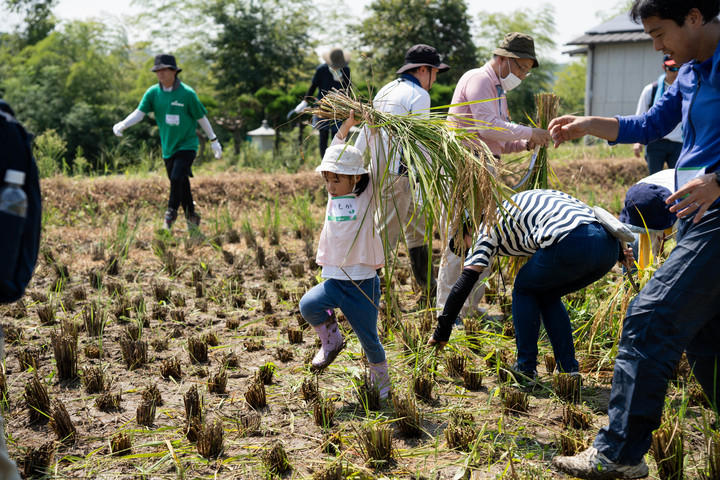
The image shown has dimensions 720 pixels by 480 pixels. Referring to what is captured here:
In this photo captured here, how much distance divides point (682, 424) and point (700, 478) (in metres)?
0.34

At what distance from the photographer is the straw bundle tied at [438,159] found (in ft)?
8.94

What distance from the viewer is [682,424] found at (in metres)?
2.58

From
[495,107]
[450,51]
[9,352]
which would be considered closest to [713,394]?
[495,107]

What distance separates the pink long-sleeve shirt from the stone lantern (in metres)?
9.06

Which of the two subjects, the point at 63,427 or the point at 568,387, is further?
the point at 568,387

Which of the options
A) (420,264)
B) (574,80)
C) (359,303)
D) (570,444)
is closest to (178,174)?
(420,264)

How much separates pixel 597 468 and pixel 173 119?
5.50m

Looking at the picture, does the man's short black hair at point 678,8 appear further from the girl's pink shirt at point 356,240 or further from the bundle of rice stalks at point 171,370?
the bundle of rice stalks at point 171,370

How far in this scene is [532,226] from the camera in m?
3.06

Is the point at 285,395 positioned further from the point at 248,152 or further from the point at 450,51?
the point at 450,51

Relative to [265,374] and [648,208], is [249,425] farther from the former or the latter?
[648,208]

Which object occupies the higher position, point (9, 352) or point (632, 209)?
point (632, 209)

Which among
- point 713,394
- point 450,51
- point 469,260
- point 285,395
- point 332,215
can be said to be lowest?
point 285,395

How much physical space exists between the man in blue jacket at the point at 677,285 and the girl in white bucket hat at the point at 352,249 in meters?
1.08
